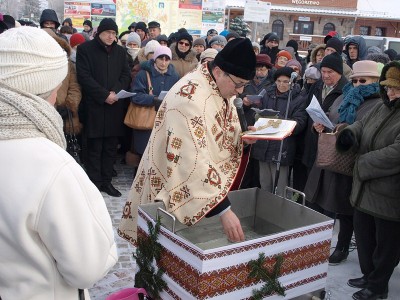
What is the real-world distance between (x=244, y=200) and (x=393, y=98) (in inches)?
51.2

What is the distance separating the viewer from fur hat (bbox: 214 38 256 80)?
98.6 inches

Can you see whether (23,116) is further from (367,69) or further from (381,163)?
(367,69)

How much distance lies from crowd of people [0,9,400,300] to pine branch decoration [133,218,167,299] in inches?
7.1

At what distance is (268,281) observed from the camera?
2.42 meters

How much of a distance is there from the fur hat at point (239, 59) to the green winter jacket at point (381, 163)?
4.05ft

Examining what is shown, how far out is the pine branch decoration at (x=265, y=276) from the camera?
2332mm

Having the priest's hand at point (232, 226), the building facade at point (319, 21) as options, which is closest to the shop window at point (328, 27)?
the building facade at point (319, 21)

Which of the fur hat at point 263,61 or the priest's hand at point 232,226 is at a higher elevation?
the fur hat at point 263,61

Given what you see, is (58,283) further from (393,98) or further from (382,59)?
(382,59)

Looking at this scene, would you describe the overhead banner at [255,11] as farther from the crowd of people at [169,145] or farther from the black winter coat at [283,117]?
the black winter coat at [283,117]

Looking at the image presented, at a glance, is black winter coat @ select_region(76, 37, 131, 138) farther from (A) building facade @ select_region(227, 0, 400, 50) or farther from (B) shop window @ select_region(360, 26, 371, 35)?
(B) shop window @ select_region(360, 26, 371, 35)

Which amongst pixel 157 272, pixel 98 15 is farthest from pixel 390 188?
pixel 98 15

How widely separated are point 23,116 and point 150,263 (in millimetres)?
1429

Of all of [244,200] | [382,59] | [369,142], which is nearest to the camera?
[244,200]
